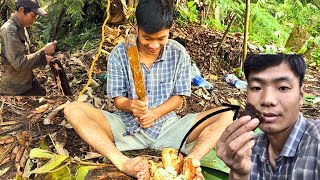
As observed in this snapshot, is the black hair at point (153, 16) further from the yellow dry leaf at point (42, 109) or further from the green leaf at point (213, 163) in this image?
the yellow dry leaf at point (42, 109)

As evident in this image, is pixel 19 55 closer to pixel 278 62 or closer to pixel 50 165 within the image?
pixel 50 165

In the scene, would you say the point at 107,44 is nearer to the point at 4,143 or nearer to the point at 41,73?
the point at 41,73

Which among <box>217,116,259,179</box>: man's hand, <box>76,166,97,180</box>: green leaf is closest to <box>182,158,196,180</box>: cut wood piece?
<box>76,166,97,180</box>: green leaf

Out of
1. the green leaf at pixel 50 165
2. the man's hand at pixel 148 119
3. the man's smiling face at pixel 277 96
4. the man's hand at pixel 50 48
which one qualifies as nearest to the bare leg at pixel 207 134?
the man's hand at pixel 148 119

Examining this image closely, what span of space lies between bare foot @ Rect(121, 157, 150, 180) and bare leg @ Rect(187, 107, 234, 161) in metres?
0.25

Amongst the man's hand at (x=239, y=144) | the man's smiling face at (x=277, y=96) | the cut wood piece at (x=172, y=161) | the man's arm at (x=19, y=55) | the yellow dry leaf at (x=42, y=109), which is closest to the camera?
the man's hand at (x=239, y=144)

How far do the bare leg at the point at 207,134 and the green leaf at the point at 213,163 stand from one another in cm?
8

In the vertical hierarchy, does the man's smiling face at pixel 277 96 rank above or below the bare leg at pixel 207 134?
above

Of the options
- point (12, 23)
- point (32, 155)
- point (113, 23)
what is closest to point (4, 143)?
point (32, 155)

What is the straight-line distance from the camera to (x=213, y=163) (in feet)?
7.30

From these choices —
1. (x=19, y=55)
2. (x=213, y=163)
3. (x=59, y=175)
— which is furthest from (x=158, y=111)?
(x=19, y=55)

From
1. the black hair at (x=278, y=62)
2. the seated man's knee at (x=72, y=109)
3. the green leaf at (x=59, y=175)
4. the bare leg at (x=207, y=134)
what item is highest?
the black hair at (x=278, y=62)

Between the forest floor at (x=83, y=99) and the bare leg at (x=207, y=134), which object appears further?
the forest floor at (x=83, y=99)

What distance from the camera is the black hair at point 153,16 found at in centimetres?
213
